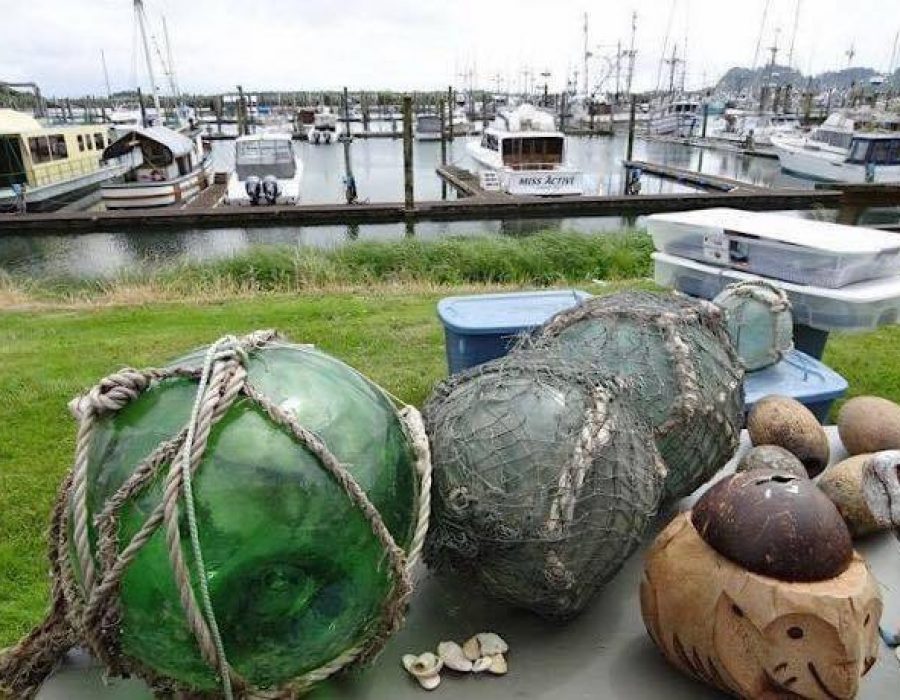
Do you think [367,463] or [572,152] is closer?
[367,463]

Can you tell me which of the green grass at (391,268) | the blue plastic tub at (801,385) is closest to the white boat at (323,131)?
the green grass at (391,268)

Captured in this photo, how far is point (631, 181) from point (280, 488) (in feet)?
106

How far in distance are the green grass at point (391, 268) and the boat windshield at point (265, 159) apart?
53.6ft

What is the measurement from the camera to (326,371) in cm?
231

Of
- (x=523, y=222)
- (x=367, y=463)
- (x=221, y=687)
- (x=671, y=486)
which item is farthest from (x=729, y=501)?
(x=523, y=222)

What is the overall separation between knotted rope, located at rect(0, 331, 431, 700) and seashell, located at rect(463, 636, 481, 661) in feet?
1.31

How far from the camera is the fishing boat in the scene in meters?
26.4

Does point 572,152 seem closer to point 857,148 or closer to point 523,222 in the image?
point 857,148

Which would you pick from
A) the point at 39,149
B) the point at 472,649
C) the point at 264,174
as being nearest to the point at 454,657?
the point at 472,649

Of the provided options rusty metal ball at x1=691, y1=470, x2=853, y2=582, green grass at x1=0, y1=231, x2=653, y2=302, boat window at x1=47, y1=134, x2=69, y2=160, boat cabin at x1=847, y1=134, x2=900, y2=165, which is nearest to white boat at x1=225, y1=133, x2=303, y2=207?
boat window at x1=47, y1=134, x2=69, y2=160

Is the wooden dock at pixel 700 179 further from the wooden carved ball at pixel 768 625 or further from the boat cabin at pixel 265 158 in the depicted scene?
the wooden carved ball at pixel 768 625

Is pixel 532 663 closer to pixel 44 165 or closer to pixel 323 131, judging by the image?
pixel 44 165

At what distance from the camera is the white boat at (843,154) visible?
32344mm

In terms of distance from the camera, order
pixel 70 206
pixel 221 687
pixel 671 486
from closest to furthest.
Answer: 1. pixel 221 687
2. pixel 671 486
3. pixel 70 206
